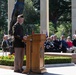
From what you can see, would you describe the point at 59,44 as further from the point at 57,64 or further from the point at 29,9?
the point at 29,9

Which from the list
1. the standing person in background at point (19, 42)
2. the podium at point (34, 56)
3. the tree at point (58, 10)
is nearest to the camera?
the podium at point (34, 56)

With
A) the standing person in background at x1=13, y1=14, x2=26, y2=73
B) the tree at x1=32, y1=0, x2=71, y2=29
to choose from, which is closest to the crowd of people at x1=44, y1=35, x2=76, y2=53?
the standing person in background at x1=13, y1=14, x2=26, y2=73

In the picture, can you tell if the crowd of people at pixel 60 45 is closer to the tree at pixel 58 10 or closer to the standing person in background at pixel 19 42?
the standing person in background at pixel 19 42

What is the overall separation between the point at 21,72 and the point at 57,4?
5081 cm

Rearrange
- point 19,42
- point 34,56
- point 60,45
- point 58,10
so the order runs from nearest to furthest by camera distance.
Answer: point 34,56, point 19,42, point 60,45, point 58,10

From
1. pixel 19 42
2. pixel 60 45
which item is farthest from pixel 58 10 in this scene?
pixel 19 42

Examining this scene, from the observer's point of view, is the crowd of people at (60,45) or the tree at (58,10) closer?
the crowd of people at (60,45)

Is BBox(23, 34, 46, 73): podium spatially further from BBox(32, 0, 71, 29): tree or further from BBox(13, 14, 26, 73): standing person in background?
BBox(32, 0, 71, 29): tree

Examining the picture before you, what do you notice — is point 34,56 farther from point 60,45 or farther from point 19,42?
point 60,45

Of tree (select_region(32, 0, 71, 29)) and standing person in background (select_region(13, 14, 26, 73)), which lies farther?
tree (select_region(32, 0, 71, 29))

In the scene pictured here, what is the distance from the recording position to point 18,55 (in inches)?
435

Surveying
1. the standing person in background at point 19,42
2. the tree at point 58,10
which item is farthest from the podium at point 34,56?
the tree at point 58,10

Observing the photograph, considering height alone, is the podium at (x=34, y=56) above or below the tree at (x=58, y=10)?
below

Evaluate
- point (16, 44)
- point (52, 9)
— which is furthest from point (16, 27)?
point (52, 9)
